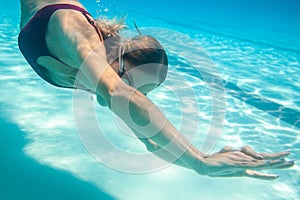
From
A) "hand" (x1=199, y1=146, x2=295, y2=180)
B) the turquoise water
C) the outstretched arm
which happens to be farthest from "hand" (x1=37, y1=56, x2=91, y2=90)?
"hand" (x1=199, y1=146, x2=295, y2=180)

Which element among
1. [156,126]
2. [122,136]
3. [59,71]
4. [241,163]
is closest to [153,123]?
[156,126]

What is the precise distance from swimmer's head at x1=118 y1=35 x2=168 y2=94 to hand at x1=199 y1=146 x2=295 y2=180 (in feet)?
2.10

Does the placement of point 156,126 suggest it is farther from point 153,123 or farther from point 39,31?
point 39,31

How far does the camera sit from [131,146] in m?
3.40

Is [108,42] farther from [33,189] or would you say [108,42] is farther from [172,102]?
[172,102]

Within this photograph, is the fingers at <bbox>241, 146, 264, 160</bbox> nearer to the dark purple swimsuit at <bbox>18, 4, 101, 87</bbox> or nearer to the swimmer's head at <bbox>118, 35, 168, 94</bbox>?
the swimmer's head at <bbox>118, 35, 168, 94</bbox>

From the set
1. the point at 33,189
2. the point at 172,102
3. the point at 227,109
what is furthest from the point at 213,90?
the point at 33,189

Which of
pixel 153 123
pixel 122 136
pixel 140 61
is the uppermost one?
pixel 140 61

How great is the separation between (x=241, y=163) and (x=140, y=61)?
83cm

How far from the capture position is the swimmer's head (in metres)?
1.72

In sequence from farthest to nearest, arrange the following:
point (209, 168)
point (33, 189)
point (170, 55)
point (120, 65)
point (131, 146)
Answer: point (170, 55) → point (131, 146) → point (33, 189) → point (120, 65) → point (209, 168)

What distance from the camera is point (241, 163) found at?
135cm

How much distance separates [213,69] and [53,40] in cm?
636

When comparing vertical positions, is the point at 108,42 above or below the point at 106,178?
above
